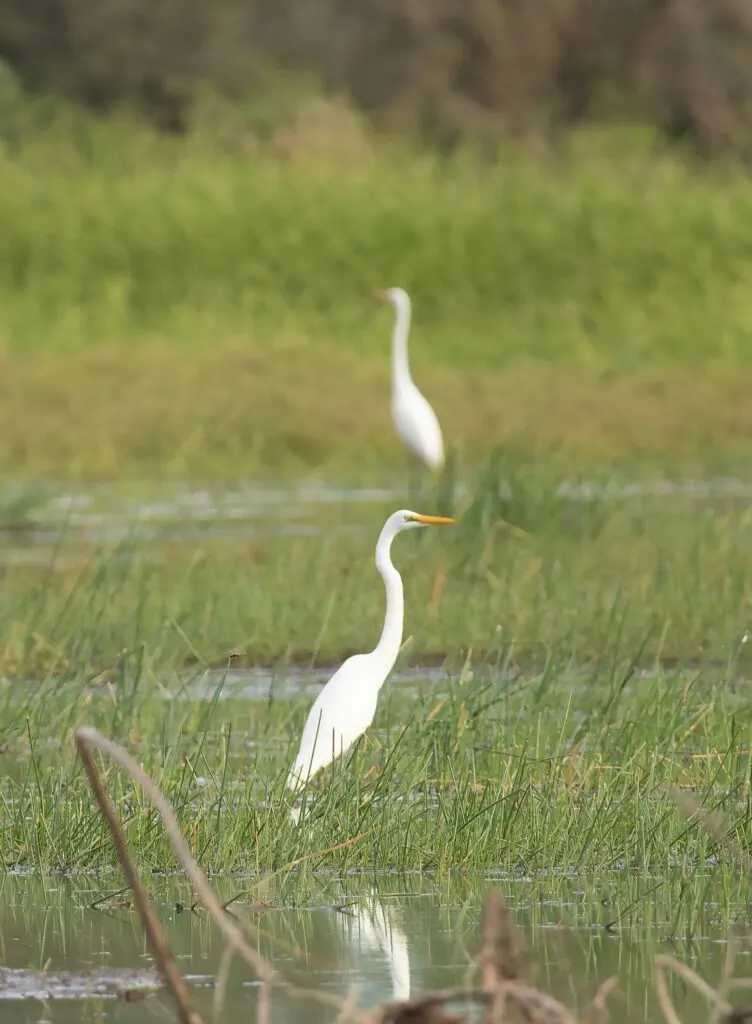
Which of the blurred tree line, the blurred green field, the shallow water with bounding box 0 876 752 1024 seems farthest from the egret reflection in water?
the blurred tree line

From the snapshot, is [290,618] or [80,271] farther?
[80,271]

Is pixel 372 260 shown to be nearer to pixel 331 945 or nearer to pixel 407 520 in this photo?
pixel 407 520

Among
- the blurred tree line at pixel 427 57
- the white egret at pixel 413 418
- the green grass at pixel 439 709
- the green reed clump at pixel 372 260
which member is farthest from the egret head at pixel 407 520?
the blurred tree line at pixel 427 57

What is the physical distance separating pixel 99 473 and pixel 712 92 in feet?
43.5

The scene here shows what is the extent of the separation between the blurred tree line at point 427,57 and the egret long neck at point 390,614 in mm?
18907

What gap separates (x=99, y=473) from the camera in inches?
584

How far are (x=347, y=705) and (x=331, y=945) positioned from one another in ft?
4.42

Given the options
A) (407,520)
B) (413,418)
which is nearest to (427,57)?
(413,418)

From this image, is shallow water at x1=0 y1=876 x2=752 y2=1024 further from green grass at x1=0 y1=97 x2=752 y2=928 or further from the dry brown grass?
the dry brown grass

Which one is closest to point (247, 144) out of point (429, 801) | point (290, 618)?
point (290, 618)

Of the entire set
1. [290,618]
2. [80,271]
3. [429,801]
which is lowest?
[80,271]

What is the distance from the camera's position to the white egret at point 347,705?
573cm

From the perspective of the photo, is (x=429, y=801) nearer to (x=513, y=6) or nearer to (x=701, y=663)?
(x=701, y=663)

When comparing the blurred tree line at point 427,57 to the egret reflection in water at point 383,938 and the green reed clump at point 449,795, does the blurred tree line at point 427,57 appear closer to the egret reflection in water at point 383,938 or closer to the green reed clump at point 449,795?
the green reed clump at point 449,795
